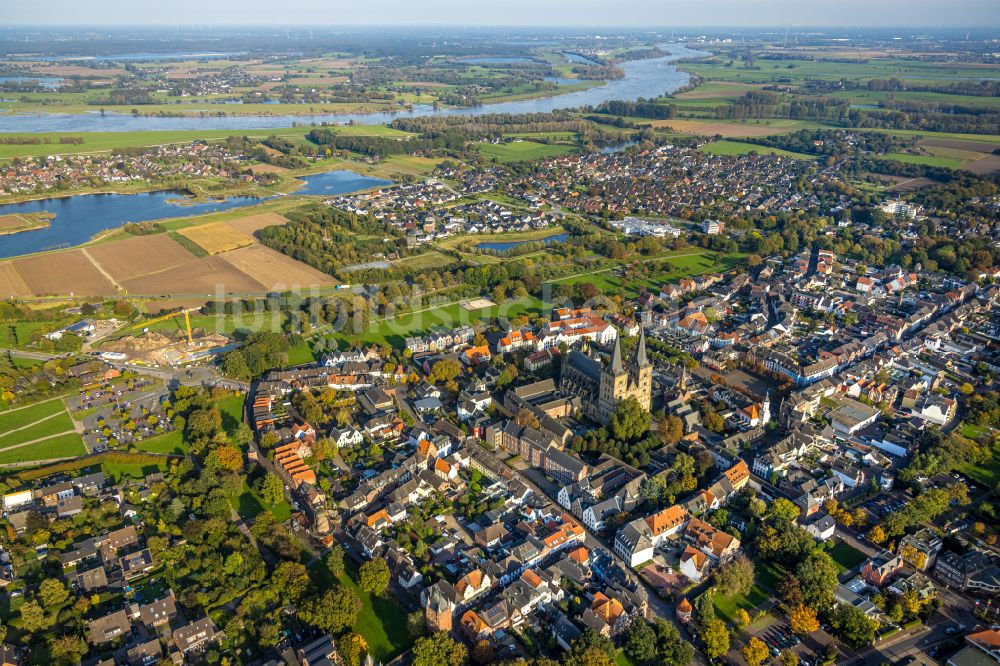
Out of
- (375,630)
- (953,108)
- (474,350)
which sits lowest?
(375,630)

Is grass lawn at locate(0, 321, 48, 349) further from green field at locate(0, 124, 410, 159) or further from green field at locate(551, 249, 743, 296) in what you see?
green field at locate(0, 124, 410, 159)

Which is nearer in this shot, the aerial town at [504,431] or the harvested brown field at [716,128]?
the aerial town at [504,431]

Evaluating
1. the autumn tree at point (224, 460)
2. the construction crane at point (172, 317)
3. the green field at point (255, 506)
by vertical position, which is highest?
the construction crane at point (172, 317)

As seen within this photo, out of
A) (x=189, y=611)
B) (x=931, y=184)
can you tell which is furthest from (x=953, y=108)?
(x=189, y=611)

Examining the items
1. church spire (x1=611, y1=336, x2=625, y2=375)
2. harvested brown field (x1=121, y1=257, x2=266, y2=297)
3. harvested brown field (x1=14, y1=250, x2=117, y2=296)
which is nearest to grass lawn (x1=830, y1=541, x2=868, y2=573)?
church spire (x1=611, y1=336, x2=625, y2=375)

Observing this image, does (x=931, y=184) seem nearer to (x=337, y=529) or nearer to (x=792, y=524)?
(x=792, y=524)

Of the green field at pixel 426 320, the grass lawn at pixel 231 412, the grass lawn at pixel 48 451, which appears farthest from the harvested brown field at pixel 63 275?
the grass lawn at pixel 231 412

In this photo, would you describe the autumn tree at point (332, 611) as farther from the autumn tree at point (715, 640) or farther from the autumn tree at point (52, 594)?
the autumn tree at point (715, 640)
